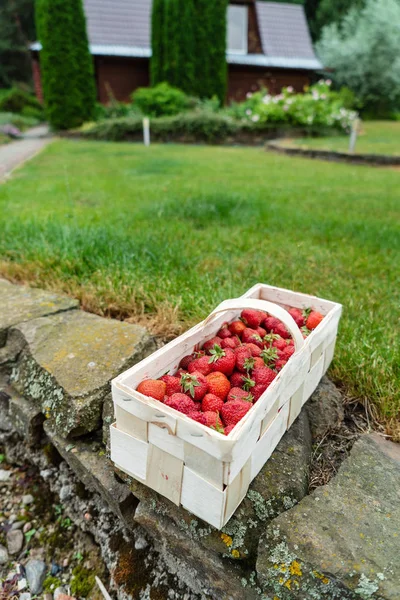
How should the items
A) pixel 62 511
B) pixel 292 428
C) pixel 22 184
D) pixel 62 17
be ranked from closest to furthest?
pixel 292 428 → pixel 62 511 → pixel 22 184 → pixel 62 17

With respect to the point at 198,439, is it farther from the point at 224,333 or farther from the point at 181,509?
the point at 224,333

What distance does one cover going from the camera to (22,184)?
5.05 meters

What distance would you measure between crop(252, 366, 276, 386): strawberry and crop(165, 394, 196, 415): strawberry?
22 centimetres

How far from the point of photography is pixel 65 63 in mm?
12984

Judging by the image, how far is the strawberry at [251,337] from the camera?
1411 millimetres

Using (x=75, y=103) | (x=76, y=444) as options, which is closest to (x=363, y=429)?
(x=76, y=444)

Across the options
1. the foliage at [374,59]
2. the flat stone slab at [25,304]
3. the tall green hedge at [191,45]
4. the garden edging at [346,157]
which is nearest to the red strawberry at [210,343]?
the flat stone slab at [25,304]

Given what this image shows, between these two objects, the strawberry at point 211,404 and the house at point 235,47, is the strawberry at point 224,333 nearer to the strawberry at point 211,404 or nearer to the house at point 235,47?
the strawberry at point 211,404

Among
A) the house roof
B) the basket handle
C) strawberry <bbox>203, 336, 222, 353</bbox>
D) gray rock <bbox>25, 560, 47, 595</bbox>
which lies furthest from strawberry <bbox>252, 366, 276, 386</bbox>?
the house roof

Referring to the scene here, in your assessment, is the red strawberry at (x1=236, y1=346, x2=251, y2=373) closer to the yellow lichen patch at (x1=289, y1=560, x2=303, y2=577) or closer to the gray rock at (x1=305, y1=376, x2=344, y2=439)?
the gray rock at (x1=305, y1=376, x2=344, y2=439)

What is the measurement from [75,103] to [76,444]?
13.8m

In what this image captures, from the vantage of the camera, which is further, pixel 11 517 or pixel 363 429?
pixel 11 517

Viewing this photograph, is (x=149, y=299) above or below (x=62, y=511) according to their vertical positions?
above

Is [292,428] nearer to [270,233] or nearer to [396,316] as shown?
[396,316]
